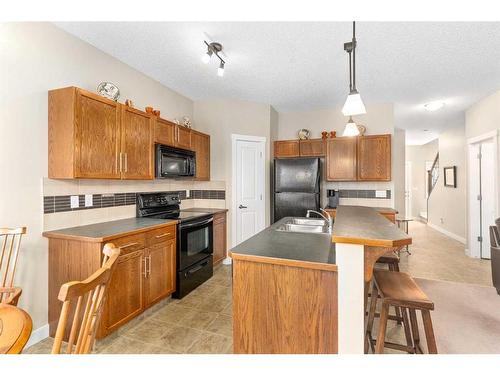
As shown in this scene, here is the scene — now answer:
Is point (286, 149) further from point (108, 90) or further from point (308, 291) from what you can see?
point (308, 291)

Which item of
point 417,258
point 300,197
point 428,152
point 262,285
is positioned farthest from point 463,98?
point 428,152

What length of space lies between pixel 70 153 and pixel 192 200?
223 cm

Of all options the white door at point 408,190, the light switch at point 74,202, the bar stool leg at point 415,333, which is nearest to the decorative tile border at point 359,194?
the bar stool leg at point 415,333

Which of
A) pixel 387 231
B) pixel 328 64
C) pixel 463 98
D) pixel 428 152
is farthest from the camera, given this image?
pixel 428 152

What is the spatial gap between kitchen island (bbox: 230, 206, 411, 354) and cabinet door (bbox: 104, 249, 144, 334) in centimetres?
108

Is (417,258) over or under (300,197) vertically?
under

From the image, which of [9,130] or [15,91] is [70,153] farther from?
[15,91]

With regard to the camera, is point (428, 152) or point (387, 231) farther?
point (428, 152)

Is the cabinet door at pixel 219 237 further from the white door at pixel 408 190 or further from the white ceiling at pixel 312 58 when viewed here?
the white door at pixel 408 190

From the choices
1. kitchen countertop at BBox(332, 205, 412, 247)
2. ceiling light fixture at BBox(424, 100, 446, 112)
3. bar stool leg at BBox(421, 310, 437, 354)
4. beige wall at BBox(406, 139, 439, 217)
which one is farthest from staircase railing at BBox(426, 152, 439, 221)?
kitchen countertop at BBox(332, 205, 412, 247)

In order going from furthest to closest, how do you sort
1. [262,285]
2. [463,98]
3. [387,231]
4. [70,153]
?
[463,98] → [70,153] → [262,285] → [387,231]

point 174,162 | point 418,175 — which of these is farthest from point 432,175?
point 174,162

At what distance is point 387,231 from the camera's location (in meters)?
1.34

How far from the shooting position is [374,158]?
13.0 feet
